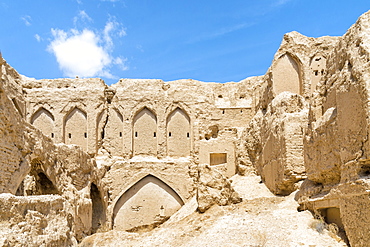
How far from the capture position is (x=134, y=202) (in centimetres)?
2392

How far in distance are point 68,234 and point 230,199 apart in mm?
6265

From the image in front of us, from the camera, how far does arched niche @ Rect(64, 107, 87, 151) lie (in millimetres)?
26917

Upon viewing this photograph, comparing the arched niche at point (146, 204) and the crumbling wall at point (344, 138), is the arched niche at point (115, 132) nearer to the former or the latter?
the arched niche at point (146, 204)

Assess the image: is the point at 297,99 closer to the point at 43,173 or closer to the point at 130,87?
the point at 43,173

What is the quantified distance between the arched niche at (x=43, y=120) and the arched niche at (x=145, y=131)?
564 cm

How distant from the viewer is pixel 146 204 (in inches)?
936

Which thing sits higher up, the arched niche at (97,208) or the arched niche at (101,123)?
the arched niche at (101,123)

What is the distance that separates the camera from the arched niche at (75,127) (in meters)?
26.9

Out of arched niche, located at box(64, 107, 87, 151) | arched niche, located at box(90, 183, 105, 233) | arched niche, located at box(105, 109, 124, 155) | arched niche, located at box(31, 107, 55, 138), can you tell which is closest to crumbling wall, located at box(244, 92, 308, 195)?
arched niche, located at box(90, 183, 105, 233)

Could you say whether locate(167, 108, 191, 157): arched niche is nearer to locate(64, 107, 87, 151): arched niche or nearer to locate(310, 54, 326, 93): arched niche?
locate(64, 107, 87, 151): arched niche

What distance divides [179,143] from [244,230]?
15.7 metres

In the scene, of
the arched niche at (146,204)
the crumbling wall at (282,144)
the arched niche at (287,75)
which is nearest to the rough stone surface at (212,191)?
the crumbling wall at (282,144)

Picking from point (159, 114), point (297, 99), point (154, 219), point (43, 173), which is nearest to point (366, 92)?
point (297, 99)

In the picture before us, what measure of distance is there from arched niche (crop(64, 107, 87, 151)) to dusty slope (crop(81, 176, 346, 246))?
1406 cm
